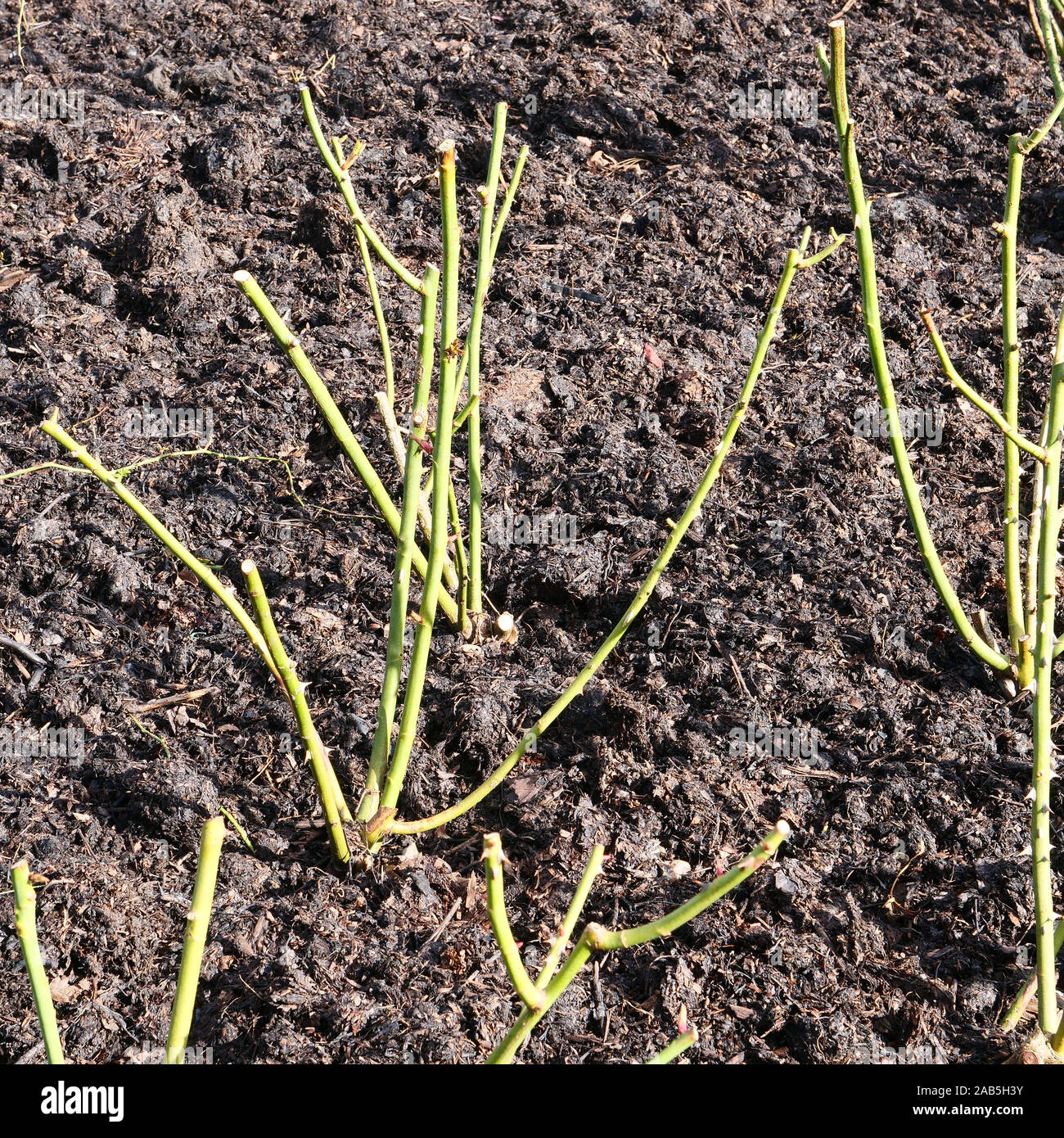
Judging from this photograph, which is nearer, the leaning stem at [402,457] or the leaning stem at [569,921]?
the leaning stem at [569,921]

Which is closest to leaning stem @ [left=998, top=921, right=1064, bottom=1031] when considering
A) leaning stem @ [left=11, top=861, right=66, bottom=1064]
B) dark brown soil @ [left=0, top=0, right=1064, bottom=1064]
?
dark brown soil @ [left=0, top=0, right=1064, bottom=1064]

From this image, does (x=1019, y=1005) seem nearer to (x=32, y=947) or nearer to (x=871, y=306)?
(x=871, y=306)

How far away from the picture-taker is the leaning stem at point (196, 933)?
36.2 inches

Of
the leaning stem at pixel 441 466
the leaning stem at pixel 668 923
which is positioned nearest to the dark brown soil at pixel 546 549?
the leaning stem at pixel 441 466

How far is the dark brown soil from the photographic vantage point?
1.57 m

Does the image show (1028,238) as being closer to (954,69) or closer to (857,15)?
(954,69)

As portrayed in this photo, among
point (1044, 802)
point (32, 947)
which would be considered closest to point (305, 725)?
point (32, 947)

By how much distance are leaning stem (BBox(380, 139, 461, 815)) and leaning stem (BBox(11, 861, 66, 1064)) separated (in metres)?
0.61

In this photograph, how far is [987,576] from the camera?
2053mm

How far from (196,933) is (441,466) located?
694 mm

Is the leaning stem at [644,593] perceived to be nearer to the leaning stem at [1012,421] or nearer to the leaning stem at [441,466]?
the leaning stem at [441,466]

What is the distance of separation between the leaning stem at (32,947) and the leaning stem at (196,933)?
119 mm

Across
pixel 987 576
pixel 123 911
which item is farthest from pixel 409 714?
pixel 987 576

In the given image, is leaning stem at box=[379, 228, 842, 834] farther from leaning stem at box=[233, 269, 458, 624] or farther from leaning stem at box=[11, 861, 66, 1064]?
leaning stem at box=[11, 861, 66, 1064]
